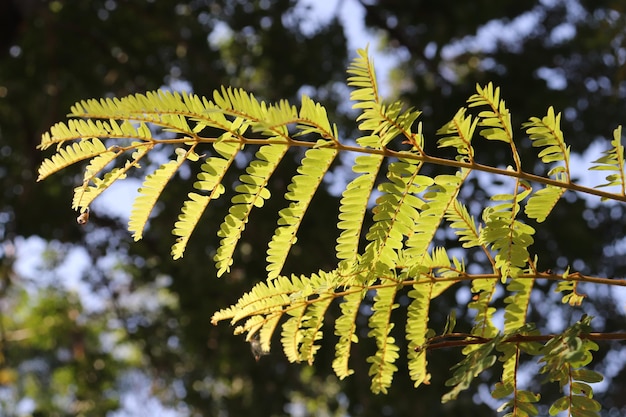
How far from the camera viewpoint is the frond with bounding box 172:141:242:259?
1.08 m

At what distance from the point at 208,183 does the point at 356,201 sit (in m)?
0.22

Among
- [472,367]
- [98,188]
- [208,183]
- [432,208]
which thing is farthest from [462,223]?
[98,188]

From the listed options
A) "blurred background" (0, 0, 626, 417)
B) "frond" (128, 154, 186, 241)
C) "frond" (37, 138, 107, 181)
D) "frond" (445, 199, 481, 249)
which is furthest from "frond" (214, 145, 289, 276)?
"blurred background" (0, 0, 626, 417)

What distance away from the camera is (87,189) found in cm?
114

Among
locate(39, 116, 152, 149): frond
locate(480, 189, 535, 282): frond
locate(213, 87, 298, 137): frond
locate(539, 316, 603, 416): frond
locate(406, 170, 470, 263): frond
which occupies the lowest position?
locate(539, 316, 603, 416): frond

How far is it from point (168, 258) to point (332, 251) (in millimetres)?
1182

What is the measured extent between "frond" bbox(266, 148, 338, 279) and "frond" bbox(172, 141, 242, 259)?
99 mm

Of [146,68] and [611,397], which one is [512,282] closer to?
[146,68]

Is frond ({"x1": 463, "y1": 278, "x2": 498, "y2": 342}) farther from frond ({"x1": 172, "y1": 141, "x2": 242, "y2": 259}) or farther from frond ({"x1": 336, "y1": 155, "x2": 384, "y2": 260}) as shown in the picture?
frond ({"x1": 172, "y1": 141, "x2": 242, "y2": 259})

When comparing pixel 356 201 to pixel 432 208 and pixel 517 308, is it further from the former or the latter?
pixel 517 308

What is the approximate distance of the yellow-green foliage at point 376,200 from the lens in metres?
1.02

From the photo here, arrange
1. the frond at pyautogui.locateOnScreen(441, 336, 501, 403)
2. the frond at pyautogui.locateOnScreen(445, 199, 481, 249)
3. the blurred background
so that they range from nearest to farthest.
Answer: the frond at pyautogui.locateOnScreen(441, 336, 501, 403) → the frond at pyautogui.locateOnScreen(445, 199, 481, 249) → the blurred background

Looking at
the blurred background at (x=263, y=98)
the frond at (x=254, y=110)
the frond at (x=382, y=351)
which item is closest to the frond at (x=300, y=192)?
the frond at (x=254, y=110)

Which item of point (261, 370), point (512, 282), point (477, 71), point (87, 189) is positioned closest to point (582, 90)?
point (477, 71)
